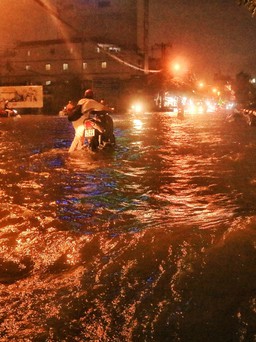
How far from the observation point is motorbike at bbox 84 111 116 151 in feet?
36.0

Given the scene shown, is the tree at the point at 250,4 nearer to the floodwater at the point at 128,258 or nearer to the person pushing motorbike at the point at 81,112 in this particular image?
the floodwater at the point at 128,258

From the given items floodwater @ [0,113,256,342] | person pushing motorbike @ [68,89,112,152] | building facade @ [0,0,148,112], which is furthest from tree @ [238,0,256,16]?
building facade @ [0,0,148,112]

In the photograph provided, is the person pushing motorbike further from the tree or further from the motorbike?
the tree

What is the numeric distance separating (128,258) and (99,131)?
25.5 feet

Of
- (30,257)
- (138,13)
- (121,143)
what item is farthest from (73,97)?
(30,257)

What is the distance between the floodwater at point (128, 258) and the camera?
8.57 ft

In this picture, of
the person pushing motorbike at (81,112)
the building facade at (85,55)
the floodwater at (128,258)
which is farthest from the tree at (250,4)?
the building facade at (85,55)

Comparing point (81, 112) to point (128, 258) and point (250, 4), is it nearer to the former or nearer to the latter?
point (250, 4)

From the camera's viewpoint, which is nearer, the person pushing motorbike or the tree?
the tree

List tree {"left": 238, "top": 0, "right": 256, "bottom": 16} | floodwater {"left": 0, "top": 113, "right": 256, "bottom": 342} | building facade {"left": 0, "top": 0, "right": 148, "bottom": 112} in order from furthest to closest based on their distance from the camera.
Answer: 1. building facade {"left": 0, "top": 0, "right": 148, "bottom": 112}
2. tree {"left": 238, "top": 0, "right": 256, "bottom": 16}
3. floodwater {"left": 0, "top": 113, "right": 256, "bottom": 342}

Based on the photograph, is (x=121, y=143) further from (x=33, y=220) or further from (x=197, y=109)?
(x=197, y=109)

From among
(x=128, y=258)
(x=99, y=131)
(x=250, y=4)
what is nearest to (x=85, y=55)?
(x=99, y=131)

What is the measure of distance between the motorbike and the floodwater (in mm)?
3576

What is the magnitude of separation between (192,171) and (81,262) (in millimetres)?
4966
